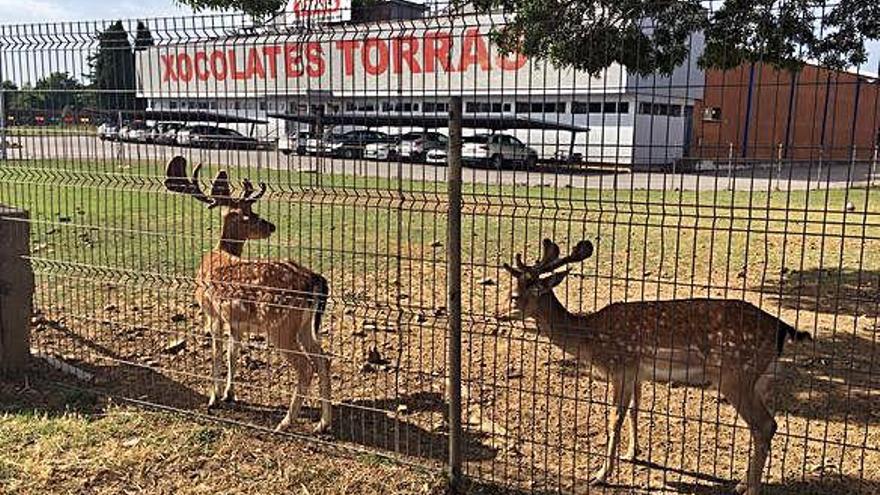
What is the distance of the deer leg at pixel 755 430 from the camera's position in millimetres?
4379

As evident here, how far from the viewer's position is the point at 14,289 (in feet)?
20.6

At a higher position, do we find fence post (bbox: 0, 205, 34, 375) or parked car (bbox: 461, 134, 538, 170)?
parked car (bbox: 461, 134, 538, 170)

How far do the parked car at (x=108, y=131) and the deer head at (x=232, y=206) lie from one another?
0.43 meters

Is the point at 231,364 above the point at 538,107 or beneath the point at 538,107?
beneath

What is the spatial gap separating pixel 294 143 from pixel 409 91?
972 millimetres

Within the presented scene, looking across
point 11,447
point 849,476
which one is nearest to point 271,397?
point 11,447

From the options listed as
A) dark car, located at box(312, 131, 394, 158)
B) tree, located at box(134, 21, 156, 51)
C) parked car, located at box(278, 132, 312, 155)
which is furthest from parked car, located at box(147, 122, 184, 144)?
dark car, located at box(312, 131, 394, 158)

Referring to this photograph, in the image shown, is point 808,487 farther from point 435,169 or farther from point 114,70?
point 114,70

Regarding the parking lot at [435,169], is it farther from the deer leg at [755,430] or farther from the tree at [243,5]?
the tree at [243,5]

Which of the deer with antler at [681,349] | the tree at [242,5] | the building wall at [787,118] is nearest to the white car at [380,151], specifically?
the deer with antler at [681,349]

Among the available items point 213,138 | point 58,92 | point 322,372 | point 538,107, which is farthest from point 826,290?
point 58,92

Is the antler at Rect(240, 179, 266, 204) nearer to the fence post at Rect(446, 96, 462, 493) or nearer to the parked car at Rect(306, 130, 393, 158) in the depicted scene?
the parked car at Rect(306, 130, 393, 158)

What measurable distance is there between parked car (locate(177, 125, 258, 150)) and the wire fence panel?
0.02 m

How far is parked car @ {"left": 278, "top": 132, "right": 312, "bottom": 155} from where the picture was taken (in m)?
5.13
